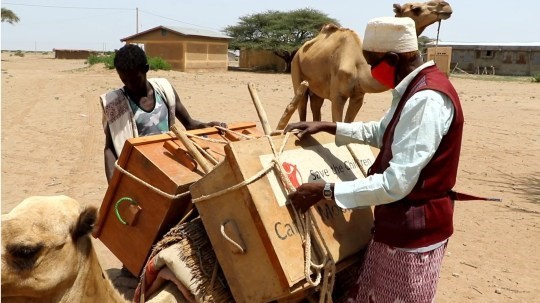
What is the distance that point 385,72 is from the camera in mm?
2211

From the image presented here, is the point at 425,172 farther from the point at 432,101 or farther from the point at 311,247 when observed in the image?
the point at 311,247

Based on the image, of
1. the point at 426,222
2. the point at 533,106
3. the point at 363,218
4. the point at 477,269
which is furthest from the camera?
the point at 533,106

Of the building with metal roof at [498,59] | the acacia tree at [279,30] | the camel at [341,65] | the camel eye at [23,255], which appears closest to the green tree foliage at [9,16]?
the acacia tree at [279,30]

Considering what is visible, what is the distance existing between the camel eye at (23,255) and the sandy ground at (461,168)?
1.99 ft

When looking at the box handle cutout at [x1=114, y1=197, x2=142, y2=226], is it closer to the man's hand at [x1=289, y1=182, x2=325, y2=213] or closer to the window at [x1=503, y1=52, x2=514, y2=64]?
the man's hand at [x1=289, y1=182, x2=325, y2=213]

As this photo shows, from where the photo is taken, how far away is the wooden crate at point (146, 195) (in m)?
2.60

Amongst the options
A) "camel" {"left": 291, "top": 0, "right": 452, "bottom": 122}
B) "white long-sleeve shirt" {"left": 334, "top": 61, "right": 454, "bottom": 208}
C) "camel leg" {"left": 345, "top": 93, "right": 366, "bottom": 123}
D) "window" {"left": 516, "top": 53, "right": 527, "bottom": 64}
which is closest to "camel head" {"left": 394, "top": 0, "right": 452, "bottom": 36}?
"camel" {"left": 291, "top": 0, "right": 452, "bottom": 122}

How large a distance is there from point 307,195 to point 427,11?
20.2 ft

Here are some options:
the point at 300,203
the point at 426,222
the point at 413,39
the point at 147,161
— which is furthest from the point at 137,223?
the point at 413,39

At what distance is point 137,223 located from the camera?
9.07 ft

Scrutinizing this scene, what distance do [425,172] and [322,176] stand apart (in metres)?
0.58

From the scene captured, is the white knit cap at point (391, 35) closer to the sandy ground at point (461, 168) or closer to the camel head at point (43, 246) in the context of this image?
the camel head at point (43, 246)

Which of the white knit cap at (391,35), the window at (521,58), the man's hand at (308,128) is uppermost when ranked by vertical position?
the window at (521,58)

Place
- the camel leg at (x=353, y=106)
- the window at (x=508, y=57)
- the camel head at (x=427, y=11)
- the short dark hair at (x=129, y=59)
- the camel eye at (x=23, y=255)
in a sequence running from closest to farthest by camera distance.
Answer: the camel eye at (x=23, y=255) → the short dark hair at (x=129, y=59) → the camel head at (x=427, y=11) → the camel leg at (x=353, y=106) → the window at (x=508, y=57)
